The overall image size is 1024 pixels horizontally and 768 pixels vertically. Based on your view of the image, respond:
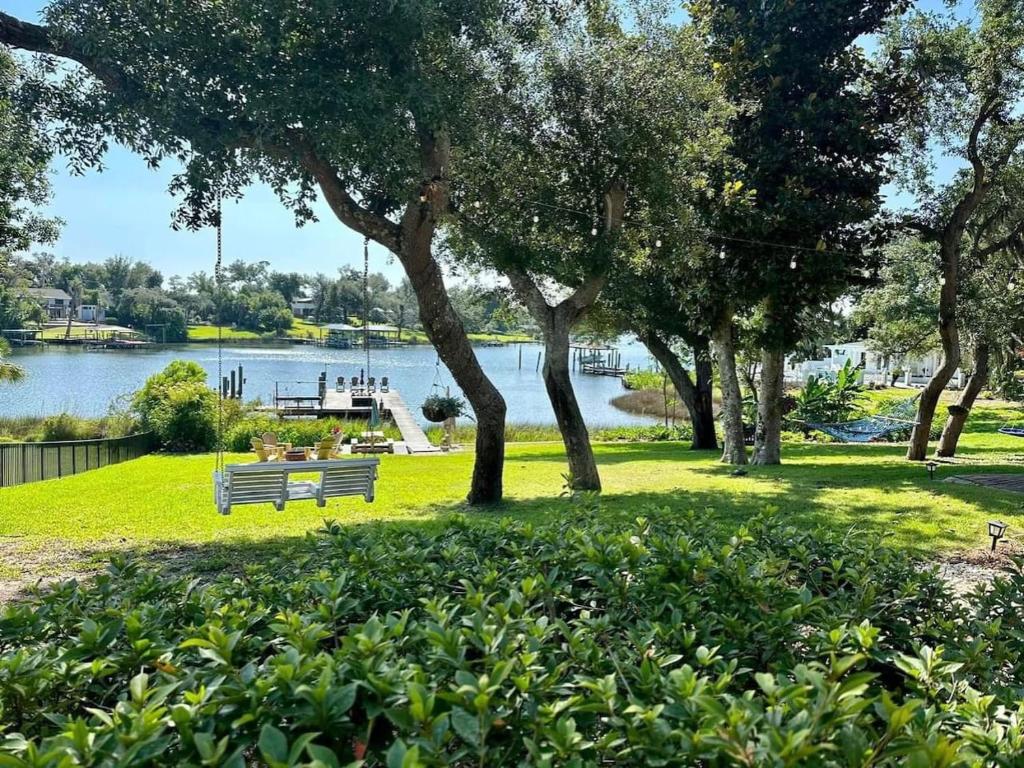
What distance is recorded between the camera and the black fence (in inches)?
526

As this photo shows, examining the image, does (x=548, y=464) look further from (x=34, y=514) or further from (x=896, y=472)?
(x=34, y=514)

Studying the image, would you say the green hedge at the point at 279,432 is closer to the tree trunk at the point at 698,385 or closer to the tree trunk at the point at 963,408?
the tree trunk at the point at 698,385

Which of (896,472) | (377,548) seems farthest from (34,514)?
(896,472)

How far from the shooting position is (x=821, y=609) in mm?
2225

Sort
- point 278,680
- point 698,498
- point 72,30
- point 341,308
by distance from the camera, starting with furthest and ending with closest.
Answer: point 341,308, point 698,498, point 72,30, point 278,680

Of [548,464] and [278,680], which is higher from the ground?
[278,680]

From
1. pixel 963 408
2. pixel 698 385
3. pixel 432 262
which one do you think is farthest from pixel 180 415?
pixel 963 408

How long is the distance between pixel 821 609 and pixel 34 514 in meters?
9.63

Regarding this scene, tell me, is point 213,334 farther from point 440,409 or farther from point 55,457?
point 55,457

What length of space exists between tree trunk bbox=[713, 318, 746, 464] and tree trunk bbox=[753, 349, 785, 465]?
1.34ft

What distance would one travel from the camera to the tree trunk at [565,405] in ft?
34.1

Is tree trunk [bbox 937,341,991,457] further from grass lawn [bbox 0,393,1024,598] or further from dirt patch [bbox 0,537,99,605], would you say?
dirt patch [bbox 0,537,99,605]

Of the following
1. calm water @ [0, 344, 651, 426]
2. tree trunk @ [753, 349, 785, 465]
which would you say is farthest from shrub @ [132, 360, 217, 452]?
tree trunk @ [753, 349, 785, 465]

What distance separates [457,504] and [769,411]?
7.44 metres
